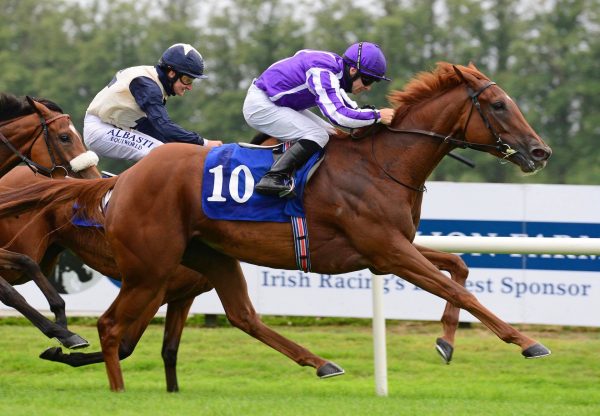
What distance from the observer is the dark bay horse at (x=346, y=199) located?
18.3 ft

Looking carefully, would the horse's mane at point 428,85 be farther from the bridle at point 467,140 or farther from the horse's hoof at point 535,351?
the horse's hoof at point 535,351

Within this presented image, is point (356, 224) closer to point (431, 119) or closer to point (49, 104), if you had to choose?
point (431, 119)

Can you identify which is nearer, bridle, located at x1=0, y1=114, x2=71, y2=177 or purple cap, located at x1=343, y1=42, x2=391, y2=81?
purple cap, located at x1=343, y1=42, x2=391, y2=81

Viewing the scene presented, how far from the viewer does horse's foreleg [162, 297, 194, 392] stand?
642 centimetres

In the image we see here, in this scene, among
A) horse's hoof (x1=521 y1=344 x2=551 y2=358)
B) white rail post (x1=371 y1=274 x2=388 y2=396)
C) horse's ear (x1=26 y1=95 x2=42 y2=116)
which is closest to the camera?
horse's hoof (x1=521 y1=344 x2=551 y2=358)

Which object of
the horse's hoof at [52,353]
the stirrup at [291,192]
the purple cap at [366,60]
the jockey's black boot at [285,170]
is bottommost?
the horse's hoof at [52,353]

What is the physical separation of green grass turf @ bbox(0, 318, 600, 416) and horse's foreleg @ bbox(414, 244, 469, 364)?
29 centimetres

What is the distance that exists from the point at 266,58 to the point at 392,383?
25.3 metres

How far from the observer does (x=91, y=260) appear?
677cm

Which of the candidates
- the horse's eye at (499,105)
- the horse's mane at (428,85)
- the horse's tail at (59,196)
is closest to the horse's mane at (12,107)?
the horse's tail at (59,196)

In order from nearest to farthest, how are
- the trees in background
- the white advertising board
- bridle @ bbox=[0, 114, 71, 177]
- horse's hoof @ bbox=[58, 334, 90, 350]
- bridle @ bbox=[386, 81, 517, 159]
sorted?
bridle @ bbox=[386, 81, 517, 159] → horse's hoof @ bbox=[58, 334, 90, 350] → bridle @ bbox=[0, 114, 71, 177] → the white advertising board → the trees in background

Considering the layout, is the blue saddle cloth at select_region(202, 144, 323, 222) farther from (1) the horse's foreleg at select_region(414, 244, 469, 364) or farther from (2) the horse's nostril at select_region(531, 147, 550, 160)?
(2) the horse's nostril at select_region(531, 147, 550, 160)

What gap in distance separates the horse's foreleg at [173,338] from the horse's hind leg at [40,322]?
24.4 inches

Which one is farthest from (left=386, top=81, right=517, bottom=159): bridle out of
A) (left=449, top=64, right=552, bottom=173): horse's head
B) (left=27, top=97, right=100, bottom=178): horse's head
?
(left=27, top=97, right=100, bottom=178): horse's head
